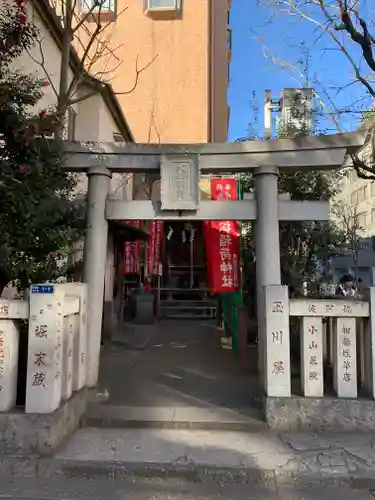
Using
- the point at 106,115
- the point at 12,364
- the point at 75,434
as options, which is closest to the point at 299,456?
the point at 75,434

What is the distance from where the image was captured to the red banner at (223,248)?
905 centimetres

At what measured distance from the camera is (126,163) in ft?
21.3

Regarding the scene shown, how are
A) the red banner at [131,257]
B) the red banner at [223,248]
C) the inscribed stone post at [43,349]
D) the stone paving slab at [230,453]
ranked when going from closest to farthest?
the stone paving slab at [230,453], the inscribed stone post at [43,349], the red banner at [223,248], the red banner at [131,257]

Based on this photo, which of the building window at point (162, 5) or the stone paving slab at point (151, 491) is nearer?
the stone paving slab at point (151, 491)

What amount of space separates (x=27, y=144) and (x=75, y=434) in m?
3.37

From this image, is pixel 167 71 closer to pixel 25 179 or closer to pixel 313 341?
pixel 25 179

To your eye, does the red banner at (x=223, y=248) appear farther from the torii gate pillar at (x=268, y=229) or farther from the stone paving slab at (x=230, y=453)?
the stone paving slab at (x=230, y=453)

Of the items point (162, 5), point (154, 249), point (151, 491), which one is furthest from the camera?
point (162, 5)

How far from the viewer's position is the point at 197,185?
20.8 feet

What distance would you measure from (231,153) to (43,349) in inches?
145

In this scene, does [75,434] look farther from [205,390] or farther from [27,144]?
[27,144]

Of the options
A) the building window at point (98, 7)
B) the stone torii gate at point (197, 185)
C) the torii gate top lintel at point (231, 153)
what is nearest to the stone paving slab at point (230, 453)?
the stone torii gate at point (197, 185)

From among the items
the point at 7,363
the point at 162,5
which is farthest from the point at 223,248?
the point at 162,5

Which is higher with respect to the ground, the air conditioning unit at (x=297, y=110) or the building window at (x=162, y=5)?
the building window at (x=162, y=5)
